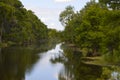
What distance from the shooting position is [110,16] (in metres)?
39.3

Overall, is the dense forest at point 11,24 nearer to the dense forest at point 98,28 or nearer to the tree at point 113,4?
the dense forest at point 98,28

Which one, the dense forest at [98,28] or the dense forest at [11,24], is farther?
the dense forest at [11,24]

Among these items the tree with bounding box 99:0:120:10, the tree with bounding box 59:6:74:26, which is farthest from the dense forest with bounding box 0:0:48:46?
the tree with bounding box 99:0:120:10

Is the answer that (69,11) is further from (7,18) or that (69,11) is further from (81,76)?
(81,76)

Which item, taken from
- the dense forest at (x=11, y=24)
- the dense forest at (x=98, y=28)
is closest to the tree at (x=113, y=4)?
the dense forest at (x=98, y=28)

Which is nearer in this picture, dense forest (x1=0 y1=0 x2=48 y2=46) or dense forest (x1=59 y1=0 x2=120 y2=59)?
dense forest (x1=59 y1=0 x2=120 y2=59)

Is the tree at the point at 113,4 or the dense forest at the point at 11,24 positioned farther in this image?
the dense forest at the point at 11,24

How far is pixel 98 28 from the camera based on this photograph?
6900 centimetres

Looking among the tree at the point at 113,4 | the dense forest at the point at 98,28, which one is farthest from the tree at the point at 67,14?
the tree at the point at 113,4

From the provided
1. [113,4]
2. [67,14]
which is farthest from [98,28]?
[67,14]

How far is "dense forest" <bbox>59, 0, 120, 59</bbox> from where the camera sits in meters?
40.3

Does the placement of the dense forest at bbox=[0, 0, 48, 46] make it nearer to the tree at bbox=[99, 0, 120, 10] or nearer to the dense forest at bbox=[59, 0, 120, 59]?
the dense forest at bbox=[59, 0, 120, 59]

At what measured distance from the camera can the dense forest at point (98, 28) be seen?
132ft

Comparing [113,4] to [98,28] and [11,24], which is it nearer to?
[98,28]
